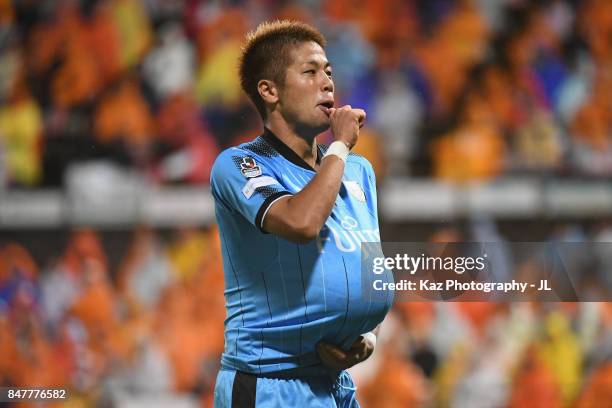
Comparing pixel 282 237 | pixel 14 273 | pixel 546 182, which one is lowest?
pixel 282 237

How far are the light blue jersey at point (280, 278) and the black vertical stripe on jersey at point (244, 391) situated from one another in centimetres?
2

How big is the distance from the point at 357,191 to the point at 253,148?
266 mm

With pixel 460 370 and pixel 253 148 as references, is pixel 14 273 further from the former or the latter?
pixel 253 148

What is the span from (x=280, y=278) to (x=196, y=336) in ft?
8.51

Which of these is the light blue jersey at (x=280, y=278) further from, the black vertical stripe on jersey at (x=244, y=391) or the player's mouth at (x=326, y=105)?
the player's mouth at (x=326, y=105)

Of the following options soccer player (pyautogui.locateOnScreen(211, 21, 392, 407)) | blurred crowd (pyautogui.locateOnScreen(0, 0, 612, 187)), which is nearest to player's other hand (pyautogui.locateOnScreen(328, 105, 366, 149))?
soccer player (pyautogui.locateOnScreen(211, 21, 392, 407))

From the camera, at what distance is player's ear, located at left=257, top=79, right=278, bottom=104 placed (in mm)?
2184

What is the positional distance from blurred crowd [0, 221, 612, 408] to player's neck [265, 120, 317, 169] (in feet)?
7.05

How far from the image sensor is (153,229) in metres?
4.70

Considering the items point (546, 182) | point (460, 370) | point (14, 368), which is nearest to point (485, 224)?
point (546, 182)

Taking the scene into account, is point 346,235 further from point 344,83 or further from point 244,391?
point 344,83

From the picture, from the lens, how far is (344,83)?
4812 millimetres

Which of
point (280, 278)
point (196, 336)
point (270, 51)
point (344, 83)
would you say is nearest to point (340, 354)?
point (280, 278)

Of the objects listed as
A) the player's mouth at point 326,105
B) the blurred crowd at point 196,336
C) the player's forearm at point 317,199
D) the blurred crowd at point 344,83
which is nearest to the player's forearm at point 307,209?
the player's forearm at point 317,199
